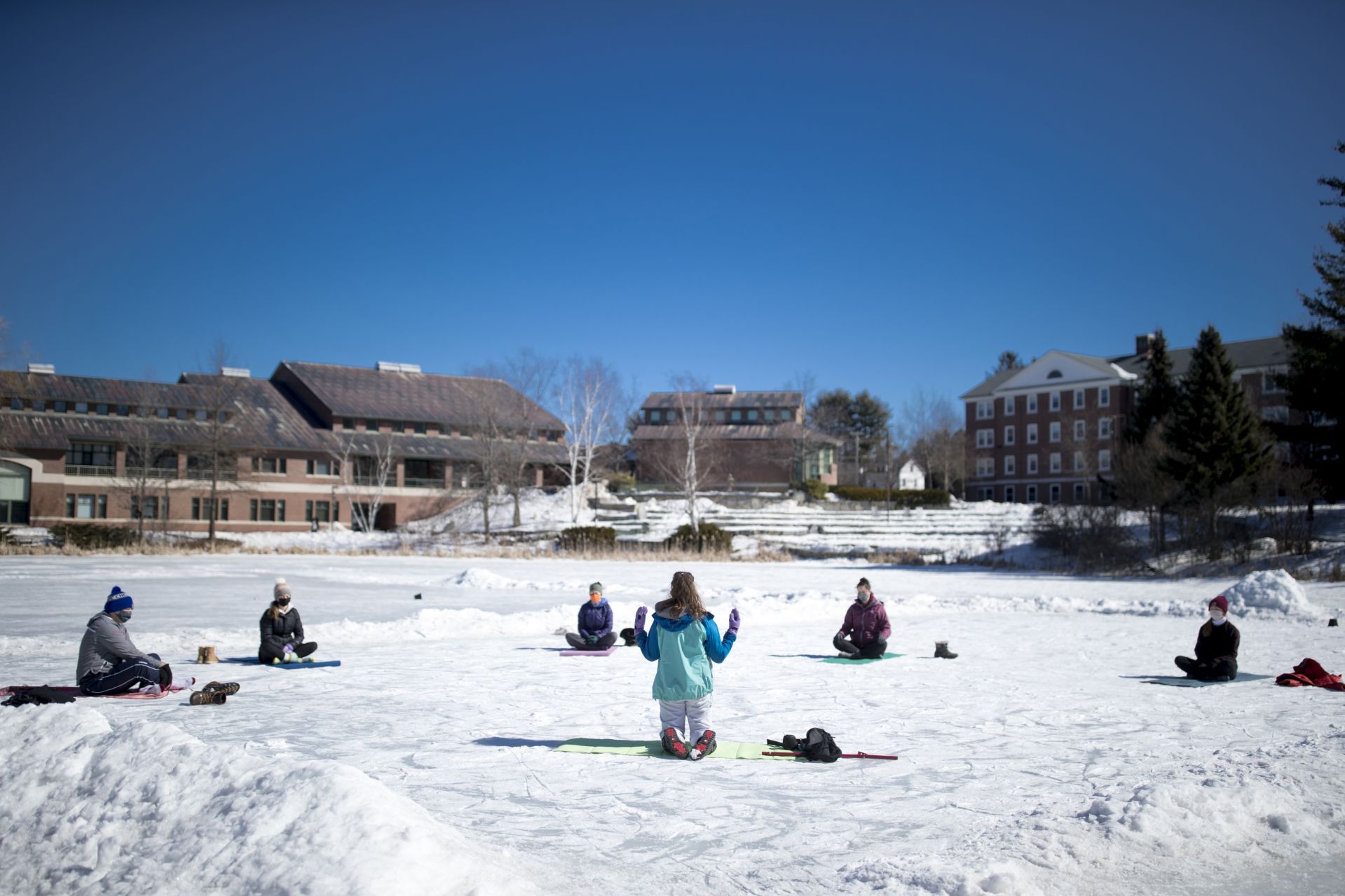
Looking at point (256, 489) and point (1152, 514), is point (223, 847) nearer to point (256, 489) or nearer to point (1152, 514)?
point (1152, 514)

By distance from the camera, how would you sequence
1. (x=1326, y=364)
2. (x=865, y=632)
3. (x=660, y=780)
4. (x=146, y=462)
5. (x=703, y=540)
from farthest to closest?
(x=146, y=462)
(x=703, y=540)
(x=1326, y=364)
(x=865, y=632)
(x=660, y=780)

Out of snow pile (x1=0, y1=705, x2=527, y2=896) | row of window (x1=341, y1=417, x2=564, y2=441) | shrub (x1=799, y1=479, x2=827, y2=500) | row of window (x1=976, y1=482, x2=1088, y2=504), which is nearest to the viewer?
snow pile (x1=0, y1=705, x2=527, y2=896)

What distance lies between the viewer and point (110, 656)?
1020cm

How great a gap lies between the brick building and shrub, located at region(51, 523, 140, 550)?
36.0 metres

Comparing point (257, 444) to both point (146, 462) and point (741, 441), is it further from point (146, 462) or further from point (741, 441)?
point (741, 441)

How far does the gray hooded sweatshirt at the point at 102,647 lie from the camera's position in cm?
1009

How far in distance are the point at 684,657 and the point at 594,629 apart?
24.8 ft

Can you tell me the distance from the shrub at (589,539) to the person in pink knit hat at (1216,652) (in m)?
32.6

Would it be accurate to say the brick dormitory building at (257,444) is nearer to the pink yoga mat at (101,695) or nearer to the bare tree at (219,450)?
the bare tree at (219,450)

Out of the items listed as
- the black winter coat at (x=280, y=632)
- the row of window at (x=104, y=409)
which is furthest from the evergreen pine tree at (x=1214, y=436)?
the row of window at (x=104, y=409)

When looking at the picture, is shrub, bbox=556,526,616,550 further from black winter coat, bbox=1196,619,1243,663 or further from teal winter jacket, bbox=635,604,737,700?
teal winter jacket, bbox=635,604,737,700

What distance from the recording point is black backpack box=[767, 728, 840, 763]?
774cm

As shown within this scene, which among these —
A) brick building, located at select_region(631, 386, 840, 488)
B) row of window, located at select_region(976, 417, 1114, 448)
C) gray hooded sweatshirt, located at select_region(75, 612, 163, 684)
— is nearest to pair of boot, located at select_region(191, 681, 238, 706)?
gray hooded sweatshirt, located at select_region(75, 612, 163, 684)

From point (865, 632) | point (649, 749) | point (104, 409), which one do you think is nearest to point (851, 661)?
point (865, 632)
